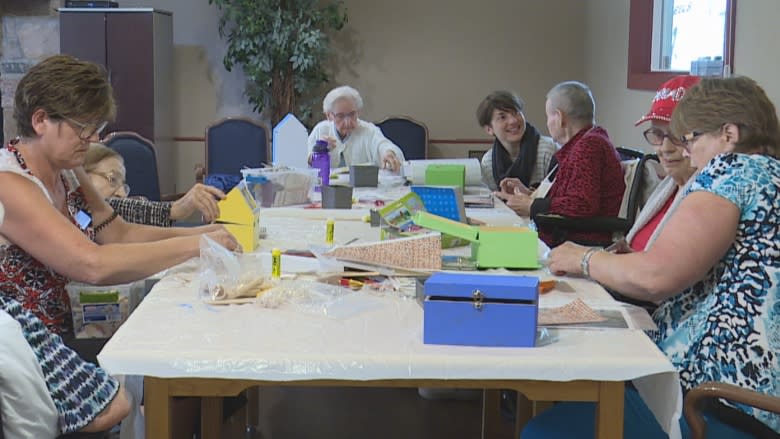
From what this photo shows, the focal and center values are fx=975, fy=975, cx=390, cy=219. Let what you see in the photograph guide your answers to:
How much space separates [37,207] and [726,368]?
1529 mm

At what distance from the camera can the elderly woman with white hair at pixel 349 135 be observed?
5.57 metres

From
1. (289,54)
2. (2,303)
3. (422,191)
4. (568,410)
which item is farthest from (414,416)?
(289,54)

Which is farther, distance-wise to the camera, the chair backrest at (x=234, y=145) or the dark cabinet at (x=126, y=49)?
the dark cabinet at (x=126, y=49)

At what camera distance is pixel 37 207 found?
2195mm

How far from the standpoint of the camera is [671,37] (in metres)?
5.59

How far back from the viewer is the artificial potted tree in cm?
700

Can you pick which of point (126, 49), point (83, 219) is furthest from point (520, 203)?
point (126, 49)

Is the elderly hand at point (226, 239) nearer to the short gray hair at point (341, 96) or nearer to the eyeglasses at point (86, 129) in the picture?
the eyeglasses at point (86, 129)

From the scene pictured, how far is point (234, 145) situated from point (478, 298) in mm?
5292

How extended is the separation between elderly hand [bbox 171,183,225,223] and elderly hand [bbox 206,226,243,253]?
0.24 metres

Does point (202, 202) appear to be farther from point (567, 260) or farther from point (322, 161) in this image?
point (322, 161)

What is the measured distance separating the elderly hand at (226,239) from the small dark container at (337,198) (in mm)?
1061

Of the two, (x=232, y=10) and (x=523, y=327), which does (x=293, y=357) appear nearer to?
(x=523, y=327)

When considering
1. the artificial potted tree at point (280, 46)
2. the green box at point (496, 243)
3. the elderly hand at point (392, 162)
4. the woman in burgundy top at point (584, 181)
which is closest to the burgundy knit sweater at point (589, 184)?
the woman in burgundy top at point (584, 181)
